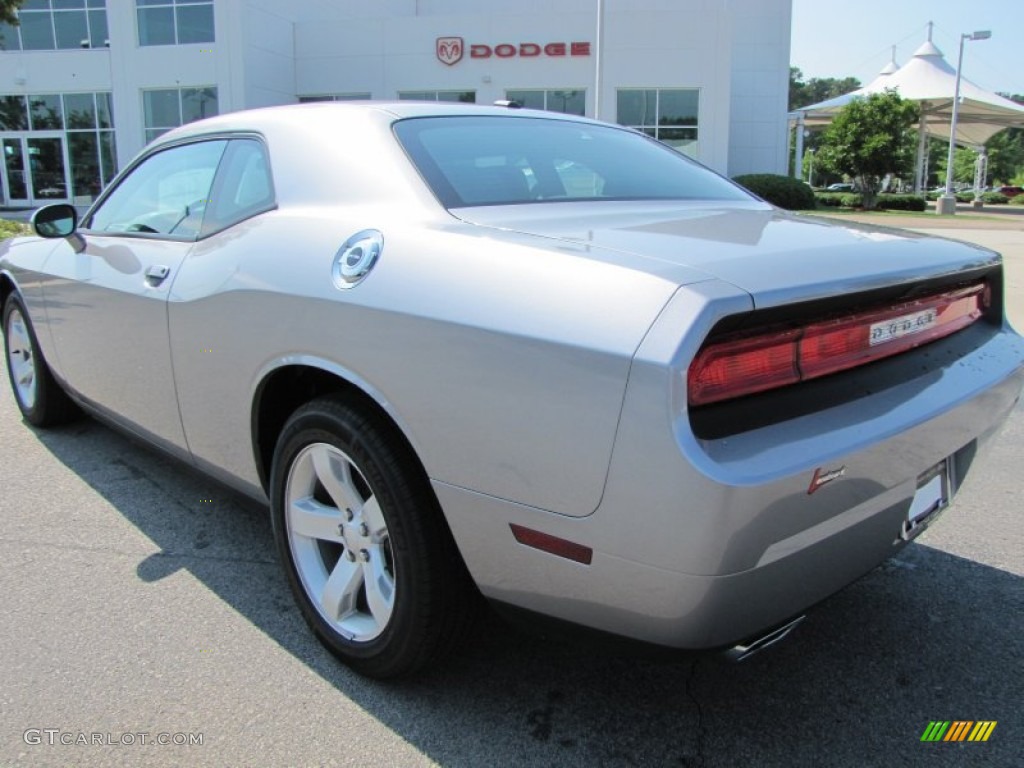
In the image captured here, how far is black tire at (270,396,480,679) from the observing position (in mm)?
2156

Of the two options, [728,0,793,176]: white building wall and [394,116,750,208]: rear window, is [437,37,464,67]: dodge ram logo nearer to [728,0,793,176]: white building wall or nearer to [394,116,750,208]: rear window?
[728,0,793,176]: white building wall

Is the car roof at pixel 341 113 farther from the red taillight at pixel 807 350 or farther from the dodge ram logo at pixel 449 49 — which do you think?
the dodge ram logo at pixel 449 49

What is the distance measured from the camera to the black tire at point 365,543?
7.07 feet

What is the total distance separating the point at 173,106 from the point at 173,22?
2531 millimetres

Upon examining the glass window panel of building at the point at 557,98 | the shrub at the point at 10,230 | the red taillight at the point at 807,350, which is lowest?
the shrub at the point at 10,230

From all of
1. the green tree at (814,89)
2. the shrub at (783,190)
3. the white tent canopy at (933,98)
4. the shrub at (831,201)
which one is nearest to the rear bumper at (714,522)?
the shrub at (783,190)

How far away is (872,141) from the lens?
119 feet

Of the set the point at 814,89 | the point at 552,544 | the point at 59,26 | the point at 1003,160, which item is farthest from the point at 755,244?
the point at 814,89

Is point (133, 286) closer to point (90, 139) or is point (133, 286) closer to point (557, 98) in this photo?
point (557, 98)

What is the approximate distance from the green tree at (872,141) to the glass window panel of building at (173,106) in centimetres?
2590

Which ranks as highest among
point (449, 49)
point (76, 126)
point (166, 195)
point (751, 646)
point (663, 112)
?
point (449, 49)

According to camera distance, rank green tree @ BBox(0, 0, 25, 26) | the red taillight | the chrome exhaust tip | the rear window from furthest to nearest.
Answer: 1. green tree @ BBox(0, 0, 25, 26)
2. the rear window
3. the chrome exhaust tip
4. the red taillight

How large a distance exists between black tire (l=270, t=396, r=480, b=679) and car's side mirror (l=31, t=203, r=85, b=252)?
2.02 m

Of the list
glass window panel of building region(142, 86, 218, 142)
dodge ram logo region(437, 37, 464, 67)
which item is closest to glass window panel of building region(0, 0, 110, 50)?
glass window panel of building region(142, 86, 218, 142)
